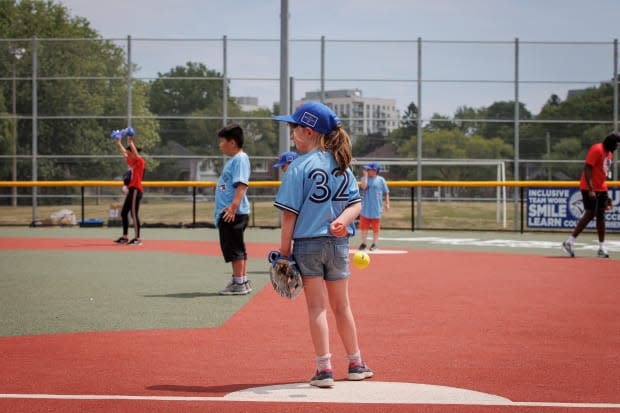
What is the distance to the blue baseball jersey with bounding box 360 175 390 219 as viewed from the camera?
1744 cm

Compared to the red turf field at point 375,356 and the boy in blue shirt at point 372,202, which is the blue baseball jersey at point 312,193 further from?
the boy in blue shirt at point 372,202

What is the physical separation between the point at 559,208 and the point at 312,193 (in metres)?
18.4

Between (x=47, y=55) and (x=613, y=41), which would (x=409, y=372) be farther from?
(x=47, y=55)

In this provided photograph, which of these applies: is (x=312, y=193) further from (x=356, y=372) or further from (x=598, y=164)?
(x=598, y=164)

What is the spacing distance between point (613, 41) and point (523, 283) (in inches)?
676

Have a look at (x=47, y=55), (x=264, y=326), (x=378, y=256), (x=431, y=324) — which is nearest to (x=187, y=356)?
(x=264, y=326)

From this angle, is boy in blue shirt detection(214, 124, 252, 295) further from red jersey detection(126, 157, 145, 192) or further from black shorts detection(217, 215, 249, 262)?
red jersey detection(126, 157, 145, 192)

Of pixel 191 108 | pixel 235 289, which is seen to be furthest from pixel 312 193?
pixel 191 108

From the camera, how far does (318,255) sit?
573 cm

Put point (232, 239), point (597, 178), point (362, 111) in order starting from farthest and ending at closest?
point (362, 111), point (597, 178), point (232, 239)

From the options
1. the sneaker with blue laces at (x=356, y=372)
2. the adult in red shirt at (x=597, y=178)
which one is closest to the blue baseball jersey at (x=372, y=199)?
the adult in red shirt at (x=597, y=178)

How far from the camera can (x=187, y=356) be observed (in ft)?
22.5

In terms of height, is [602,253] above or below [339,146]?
below

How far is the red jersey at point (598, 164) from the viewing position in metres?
14.8
